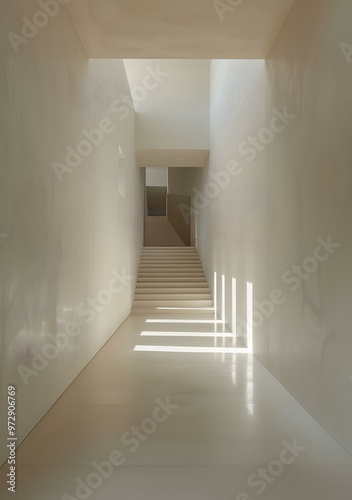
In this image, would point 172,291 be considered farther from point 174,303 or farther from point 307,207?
point 307,207

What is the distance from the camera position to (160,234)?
19094mm

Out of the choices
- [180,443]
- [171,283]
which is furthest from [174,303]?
[180,443]

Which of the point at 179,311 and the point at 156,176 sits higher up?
the point at 156,176

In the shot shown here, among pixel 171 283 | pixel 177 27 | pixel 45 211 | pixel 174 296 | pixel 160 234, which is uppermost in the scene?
pixel 177 27

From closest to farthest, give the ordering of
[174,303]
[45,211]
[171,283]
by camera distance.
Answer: [45,211]
[174,303]
[171,283]

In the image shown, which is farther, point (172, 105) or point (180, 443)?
point (172, 105)

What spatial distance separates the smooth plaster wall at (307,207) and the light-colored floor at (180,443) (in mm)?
277

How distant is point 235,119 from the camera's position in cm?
616

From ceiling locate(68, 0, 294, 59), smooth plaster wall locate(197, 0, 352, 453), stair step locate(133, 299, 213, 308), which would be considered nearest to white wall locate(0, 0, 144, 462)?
ceiling locate(68, 0, 294, 59)

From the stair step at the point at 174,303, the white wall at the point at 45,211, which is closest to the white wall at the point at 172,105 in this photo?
the stair step at the point at 174,303

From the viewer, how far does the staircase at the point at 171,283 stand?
30.6 ft

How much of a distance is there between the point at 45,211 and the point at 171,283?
7685mm

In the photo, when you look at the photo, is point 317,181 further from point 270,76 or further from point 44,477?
point 44,477

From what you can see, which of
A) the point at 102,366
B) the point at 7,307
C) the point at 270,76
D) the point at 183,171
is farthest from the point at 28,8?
the point at 183,171
